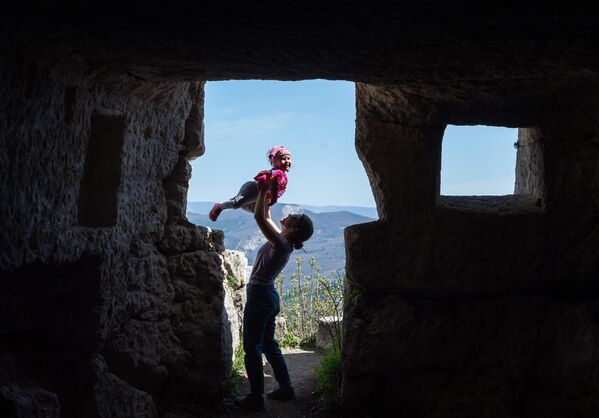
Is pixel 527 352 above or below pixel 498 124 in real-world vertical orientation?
below

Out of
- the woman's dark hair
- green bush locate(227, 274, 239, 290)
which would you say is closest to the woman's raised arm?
the woman's dark hair

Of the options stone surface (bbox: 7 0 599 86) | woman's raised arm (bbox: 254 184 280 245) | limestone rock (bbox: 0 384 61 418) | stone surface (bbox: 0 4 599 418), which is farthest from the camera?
woman's raised arm (bbox: 254 184 280 245)

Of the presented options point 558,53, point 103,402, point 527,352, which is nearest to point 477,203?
point 527,352

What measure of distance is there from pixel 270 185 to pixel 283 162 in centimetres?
24

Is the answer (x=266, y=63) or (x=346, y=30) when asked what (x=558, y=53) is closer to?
(x=346, y=30)

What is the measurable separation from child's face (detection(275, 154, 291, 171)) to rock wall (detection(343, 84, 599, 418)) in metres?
0.67

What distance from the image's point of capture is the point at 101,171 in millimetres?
3289

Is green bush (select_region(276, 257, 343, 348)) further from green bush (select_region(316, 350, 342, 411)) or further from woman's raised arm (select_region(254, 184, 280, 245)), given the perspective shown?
woman's raised arm (select_region(254, 184, 280, 245))

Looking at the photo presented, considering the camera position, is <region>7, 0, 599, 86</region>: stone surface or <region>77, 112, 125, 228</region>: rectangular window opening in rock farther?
<region>77, 112, 125, 228</region>: rectangular window opening in rock

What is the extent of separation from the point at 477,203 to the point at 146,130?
217cm

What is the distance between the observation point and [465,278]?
3803mm

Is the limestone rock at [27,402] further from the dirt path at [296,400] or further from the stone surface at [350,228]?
the dirt path at [296,400]

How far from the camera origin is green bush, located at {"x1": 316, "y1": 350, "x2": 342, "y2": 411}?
408 cm

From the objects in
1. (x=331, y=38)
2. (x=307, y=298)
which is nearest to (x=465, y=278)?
(x=331, y=38)
